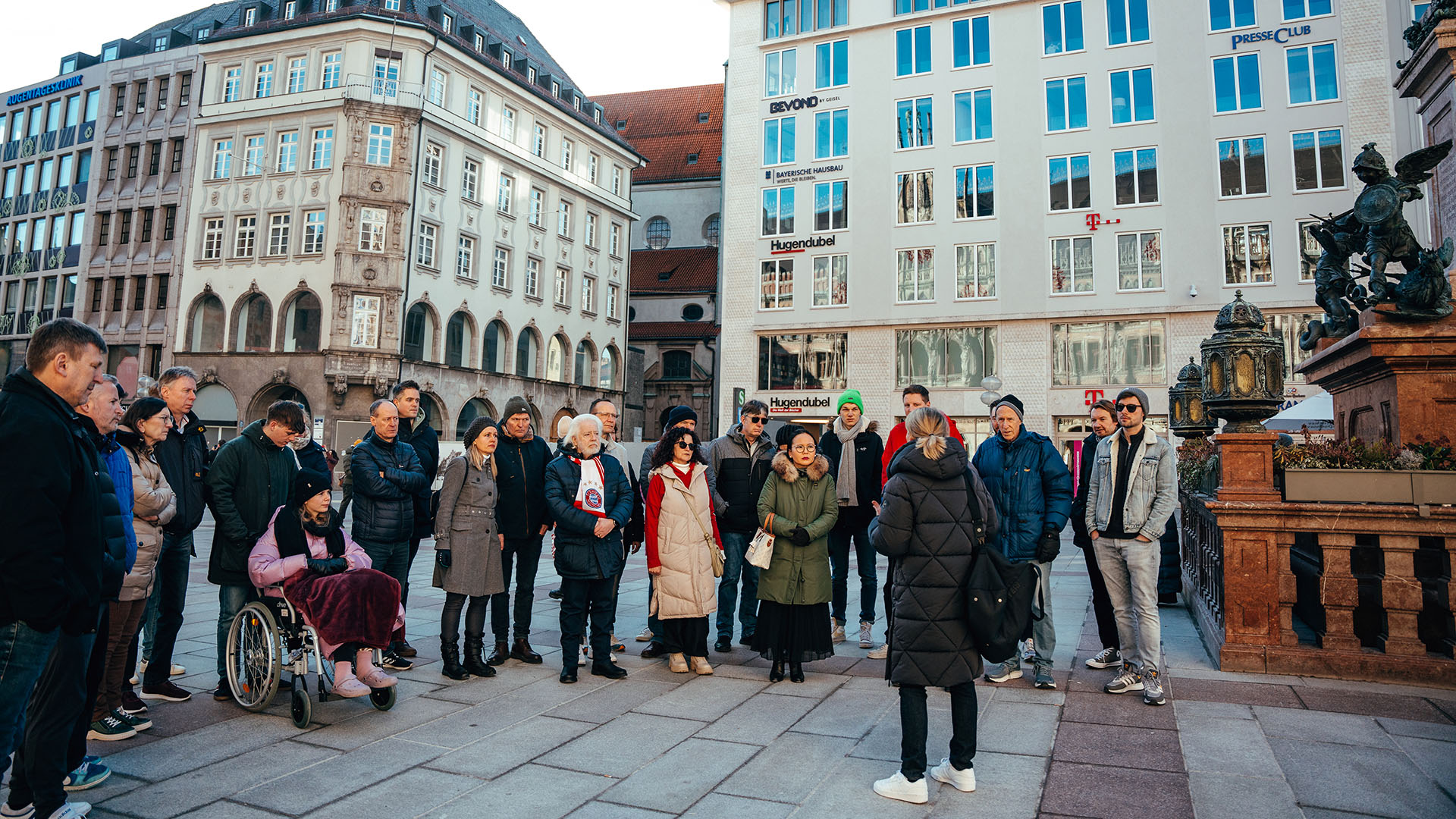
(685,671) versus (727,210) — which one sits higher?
(727,210)

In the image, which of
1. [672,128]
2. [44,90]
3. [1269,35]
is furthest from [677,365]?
[44,90]

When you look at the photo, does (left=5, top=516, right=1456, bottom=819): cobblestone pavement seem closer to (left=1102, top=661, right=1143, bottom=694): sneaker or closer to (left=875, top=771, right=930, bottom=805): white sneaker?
(left=875, top=771, right=930, bottom=805): white sneaker

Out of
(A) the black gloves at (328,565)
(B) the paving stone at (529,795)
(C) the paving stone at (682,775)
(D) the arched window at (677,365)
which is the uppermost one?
(D) the arched window at (677,365)

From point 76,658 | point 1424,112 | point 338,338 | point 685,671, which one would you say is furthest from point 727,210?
point 76,658

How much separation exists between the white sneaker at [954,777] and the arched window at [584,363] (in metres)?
41.4

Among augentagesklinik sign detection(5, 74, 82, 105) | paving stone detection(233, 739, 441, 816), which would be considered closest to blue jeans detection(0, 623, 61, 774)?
paving stone detection(233, 739, 441, 816)

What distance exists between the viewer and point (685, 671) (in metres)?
6.68

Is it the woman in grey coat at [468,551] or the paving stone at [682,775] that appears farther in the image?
the woman in grey coat at [468,551]

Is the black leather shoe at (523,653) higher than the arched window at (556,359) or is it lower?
lower

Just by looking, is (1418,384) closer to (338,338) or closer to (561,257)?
(338,338)

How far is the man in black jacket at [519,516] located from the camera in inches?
277

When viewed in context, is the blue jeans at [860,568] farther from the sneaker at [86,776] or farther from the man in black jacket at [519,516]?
the sneaker at [86,776]

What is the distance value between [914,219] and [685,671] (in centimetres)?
3058

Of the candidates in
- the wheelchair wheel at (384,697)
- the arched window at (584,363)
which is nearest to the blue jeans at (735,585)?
the wheelchair wheel at (384,697)
